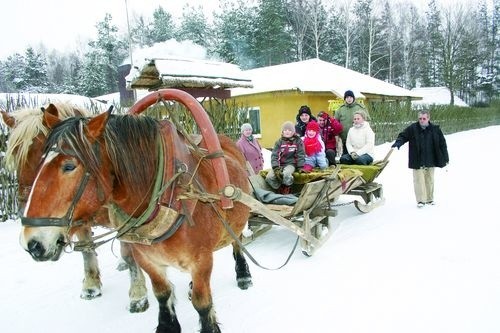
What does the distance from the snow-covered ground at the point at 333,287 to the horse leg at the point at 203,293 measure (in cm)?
46

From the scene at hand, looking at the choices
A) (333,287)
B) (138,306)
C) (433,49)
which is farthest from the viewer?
(433,49)

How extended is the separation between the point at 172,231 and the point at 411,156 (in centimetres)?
542

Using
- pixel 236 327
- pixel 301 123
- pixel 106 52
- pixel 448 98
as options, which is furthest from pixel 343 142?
pixel 448 98

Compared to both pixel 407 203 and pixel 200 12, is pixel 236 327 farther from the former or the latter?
pixel 200 12

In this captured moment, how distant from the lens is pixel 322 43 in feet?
115

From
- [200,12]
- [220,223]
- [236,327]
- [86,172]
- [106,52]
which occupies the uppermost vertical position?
[200,12]

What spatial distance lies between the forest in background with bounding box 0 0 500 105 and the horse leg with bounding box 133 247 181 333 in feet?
96.8

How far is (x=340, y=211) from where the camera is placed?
6.43 metres

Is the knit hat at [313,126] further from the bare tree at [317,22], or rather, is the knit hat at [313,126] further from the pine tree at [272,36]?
the pine tree at [272,36]

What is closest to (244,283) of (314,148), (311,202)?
(311,202)

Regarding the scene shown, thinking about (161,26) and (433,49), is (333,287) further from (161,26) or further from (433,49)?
(433,49)

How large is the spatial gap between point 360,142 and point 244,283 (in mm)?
3719

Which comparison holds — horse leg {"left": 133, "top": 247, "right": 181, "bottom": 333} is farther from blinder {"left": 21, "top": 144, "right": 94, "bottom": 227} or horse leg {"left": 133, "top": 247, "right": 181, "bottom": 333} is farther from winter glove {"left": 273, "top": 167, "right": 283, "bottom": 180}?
winter glove {"left": 273, "top": 167, "right": 283, "bottom": 180}

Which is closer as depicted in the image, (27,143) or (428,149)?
(27,143)
